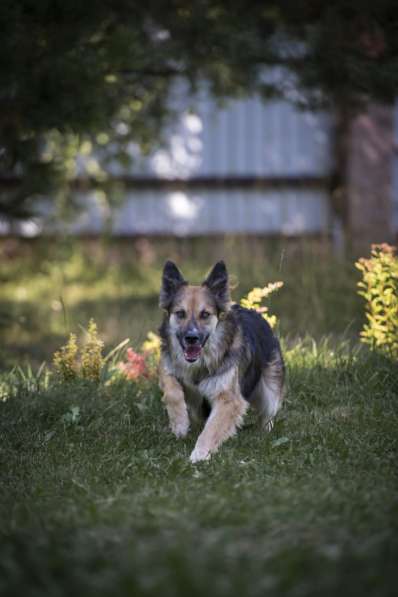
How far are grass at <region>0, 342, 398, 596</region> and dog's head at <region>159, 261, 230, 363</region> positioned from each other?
64 cm

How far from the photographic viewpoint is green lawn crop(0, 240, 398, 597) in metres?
2.75

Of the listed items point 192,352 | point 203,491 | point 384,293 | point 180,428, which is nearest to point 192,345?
point 192,352

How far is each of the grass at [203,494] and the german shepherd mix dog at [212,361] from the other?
0.64ft

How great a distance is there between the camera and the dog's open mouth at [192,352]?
503cm

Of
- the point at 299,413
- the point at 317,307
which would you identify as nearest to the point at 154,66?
the point at 317,307

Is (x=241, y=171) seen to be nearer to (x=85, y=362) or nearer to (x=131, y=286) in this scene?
(x=131, y=286)

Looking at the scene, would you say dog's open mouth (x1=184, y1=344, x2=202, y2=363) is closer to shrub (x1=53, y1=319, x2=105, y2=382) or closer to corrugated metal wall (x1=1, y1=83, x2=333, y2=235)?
shrub (x1=53, y1=319, x2=105, y2=382)

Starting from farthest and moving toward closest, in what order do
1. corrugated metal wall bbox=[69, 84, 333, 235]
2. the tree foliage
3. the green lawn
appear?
corrugated metal wall bbox=[69, 84, 333, 235], the tree foliage, the green lawn

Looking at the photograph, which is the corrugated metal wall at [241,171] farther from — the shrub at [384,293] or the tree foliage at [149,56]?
the shrub at [384,293]

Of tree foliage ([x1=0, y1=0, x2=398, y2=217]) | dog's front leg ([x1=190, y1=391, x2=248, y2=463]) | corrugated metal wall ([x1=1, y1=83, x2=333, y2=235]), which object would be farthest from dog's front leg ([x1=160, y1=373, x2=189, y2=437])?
corrugated metal wall ([x1=1, y1=83, x2=333, y2=235])

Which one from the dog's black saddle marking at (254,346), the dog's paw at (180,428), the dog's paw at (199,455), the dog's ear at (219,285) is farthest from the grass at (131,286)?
the dog's paw at (199,455)

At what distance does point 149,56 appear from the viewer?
→ 7566mm

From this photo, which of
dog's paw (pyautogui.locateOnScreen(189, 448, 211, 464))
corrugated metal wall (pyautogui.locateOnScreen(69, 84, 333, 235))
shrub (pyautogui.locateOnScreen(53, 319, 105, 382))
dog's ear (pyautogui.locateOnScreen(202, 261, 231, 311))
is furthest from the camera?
corrugated metal wall (pyautogui.locateOnScreen(69, 84, 333, 235))

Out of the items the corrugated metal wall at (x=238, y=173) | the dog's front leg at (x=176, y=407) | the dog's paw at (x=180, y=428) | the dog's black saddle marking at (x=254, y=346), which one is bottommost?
the dog's paw at (x=180, y=428)
